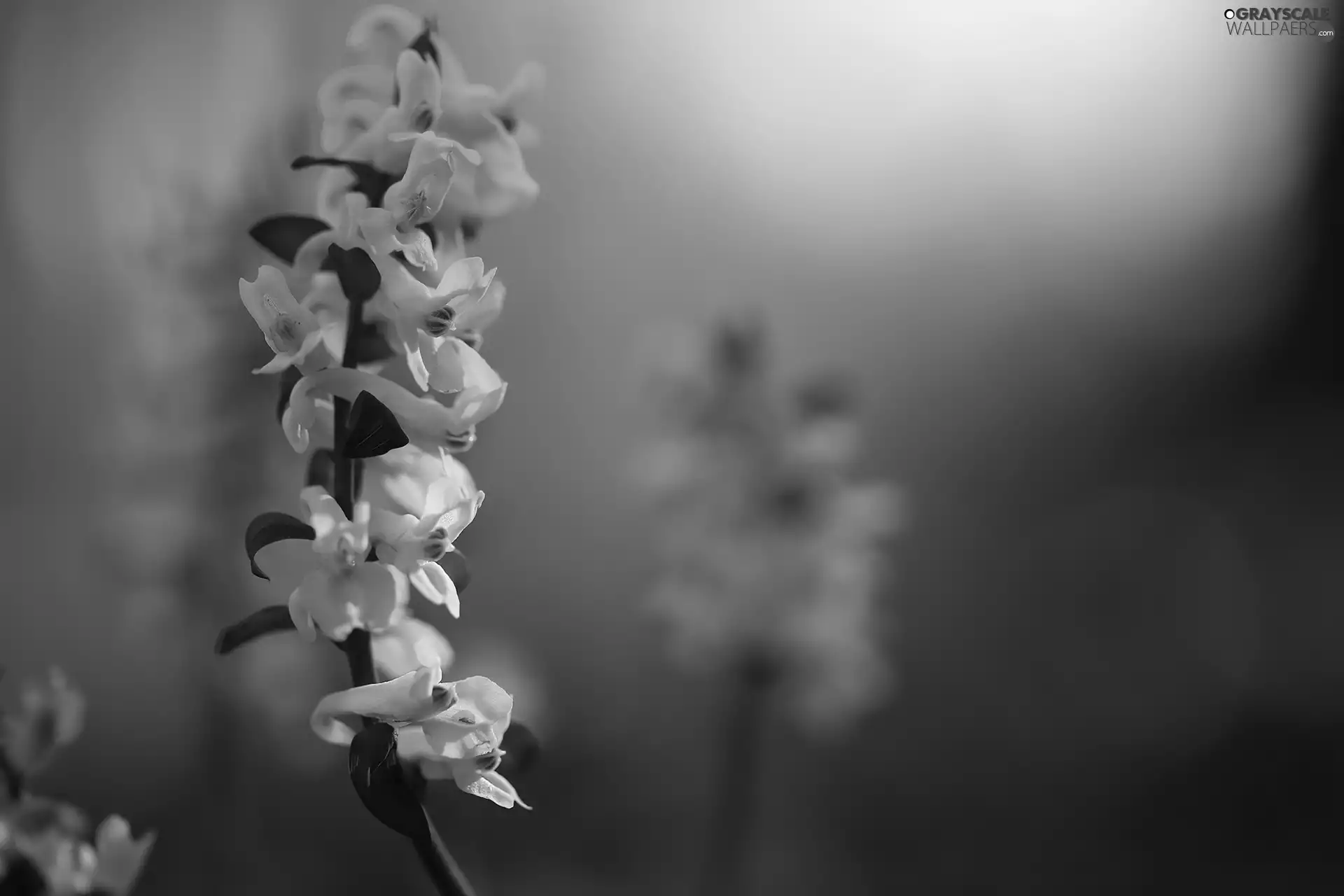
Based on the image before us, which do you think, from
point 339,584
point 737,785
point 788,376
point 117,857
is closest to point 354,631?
point 339,584

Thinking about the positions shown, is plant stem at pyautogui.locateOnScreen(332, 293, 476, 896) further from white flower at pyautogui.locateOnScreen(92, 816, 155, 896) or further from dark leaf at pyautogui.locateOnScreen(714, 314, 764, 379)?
dark leaf at pyautogui.locateOnScreen(714, 314, 764, 379)

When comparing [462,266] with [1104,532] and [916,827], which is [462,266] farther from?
[1104,532]

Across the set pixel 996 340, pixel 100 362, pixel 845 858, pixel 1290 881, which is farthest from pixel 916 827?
pixel 100 362

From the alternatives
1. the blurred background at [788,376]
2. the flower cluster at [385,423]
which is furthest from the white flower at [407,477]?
the blurred background at [788,376]

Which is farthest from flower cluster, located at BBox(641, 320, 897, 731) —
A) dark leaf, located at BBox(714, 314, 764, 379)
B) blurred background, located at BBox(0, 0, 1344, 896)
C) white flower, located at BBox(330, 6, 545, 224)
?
white flower, located at BBox(330, 6, 545, 224)

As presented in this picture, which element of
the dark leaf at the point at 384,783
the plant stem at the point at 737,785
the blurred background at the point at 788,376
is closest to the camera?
the dark leaf at the point at 384,783

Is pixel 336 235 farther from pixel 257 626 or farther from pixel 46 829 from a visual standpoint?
pixel 46 829

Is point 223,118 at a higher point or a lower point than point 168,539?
higher

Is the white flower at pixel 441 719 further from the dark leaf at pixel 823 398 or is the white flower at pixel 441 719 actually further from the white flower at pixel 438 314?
the dark leaf at pixel 823 398
